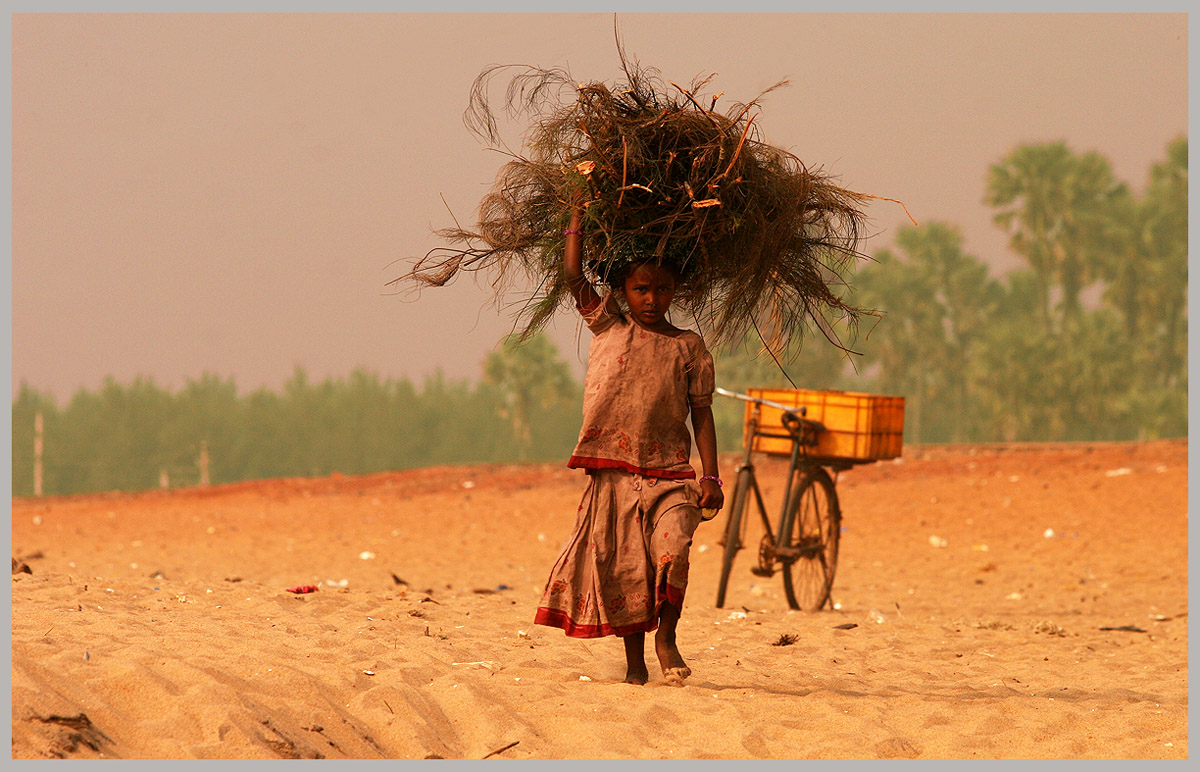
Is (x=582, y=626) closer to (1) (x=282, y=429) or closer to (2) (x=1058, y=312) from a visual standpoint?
(1) (x=282, y=429)

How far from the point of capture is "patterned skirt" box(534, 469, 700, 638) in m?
4.59

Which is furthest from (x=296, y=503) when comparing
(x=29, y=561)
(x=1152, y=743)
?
(x=1152, y=743)

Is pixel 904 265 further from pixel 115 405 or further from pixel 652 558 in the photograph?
pixel 652 558

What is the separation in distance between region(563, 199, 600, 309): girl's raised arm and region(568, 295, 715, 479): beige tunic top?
0.33 ft

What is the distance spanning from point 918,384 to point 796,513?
31811 mm

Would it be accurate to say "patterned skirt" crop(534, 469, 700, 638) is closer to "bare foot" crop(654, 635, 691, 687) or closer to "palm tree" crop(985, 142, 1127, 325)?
"bare foot" crop(654, 635, 691, 687)

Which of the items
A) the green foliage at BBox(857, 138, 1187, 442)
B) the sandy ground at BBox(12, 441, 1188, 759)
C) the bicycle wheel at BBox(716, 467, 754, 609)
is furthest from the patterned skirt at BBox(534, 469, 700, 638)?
the green foliage at BBox(857, 138, 1187, 442)

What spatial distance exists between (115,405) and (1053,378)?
27.7m

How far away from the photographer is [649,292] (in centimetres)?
467

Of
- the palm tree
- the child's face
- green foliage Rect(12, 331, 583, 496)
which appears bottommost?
green foliage Rect(12, 331, 583, 496)

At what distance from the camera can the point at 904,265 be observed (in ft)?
127

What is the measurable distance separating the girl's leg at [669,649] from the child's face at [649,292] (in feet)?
3.99

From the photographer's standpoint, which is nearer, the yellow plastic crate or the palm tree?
the yellow plastic crate

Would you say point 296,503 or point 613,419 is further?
point 296,503
